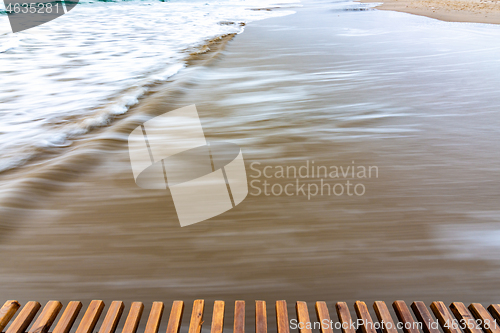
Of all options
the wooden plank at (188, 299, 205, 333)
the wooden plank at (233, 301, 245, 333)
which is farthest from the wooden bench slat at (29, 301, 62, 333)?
the wooden plank at (233, 301, 245, 333)

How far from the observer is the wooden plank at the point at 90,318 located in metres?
0.93

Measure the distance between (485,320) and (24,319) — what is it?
1.31m

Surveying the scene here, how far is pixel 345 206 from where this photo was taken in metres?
1.66

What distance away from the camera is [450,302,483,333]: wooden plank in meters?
0.94

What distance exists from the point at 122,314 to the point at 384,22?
33.7 feet

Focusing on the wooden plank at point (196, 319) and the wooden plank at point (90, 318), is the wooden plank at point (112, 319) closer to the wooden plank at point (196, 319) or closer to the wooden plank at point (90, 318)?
the wooden plank at point (90, 318)

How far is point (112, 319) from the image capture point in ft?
3.14

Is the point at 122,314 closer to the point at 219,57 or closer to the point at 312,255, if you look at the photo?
the point at 312,255

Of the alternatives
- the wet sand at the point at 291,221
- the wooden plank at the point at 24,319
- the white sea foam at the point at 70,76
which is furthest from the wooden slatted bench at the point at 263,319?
the white sea foam at the point at 70,76

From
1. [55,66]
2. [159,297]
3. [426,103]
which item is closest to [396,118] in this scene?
[426,103]

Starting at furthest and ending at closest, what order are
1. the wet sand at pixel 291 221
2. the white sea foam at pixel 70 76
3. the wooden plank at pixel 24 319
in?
the white sea foam at pixel 70 76, the wet sand at pixel 291 221, the wooden plank at pixel 24 319

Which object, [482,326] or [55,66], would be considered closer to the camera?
[482,326]

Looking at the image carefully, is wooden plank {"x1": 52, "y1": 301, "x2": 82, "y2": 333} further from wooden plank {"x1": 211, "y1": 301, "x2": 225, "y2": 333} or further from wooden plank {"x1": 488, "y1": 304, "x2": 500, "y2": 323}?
wooden plank {"x1": 488, "y1": 304, "x2": 500, "y2": 323}

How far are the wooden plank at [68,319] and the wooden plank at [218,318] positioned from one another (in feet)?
1.33
